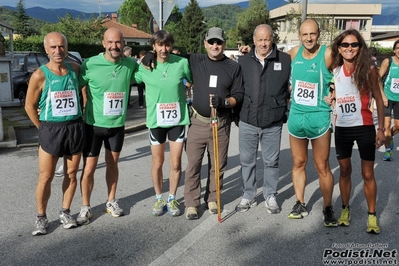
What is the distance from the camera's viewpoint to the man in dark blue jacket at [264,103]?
4.32m

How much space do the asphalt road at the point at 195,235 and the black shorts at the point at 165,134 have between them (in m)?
0.87

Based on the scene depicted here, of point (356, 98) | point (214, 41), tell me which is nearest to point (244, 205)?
point (356, 98)

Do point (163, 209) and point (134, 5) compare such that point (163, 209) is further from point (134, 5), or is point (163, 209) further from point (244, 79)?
point (134, 5)

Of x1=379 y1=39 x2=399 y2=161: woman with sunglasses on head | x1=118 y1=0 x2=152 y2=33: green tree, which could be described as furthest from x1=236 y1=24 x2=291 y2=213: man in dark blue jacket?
x1=118 y1=0 x2=152 y2=33: green tree

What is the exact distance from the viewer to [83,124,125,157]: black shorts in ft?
13.7

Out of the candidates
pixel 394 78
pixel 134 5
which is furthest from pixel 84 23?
pixel 134 5

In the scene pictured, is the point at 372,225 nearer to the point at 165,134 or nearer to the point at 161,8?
the point at 165,134

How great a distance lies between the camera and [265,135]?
452cm

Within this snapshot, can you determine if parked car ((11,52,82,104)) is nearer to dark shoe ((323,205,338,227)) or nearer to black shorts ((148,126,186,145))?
black shorts ((148,126,186,145))

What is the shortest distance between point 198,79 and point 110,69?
0.94 meters

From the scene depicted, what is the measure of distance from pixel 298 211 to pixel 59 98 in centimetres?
280

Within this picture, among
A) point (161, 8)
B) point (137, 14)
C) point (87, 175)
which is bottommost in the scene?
point (87, 175)

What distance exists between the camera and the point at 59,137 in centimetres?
386

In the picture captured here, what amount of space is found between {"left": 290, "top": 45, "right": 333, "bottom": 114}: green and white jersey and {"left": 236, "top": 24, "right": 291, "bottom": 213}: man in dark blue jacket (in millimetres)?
235
